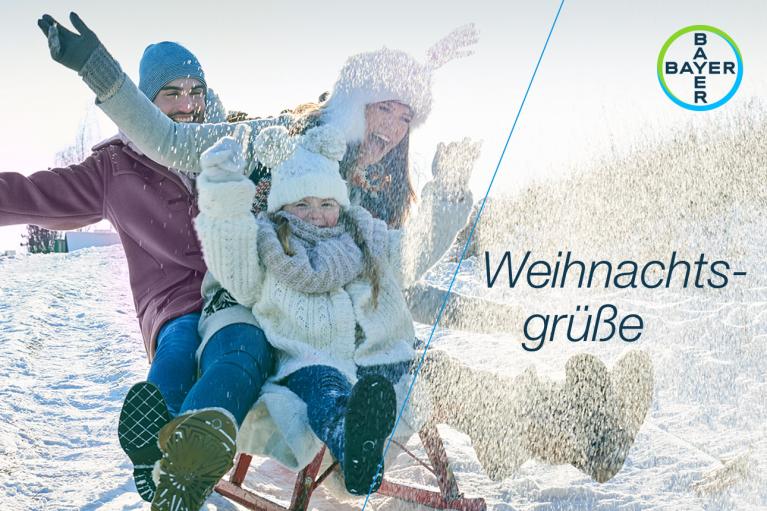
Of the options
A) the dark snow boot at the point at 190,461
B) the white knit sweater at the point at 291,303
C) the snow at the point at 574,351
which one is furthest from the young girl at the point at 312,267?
the snow at the point at 574,351

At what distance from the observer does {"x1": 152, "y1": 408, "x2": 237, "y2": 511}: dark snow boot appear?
155 centimetres

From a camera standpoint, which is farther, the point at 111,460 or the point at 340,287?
the point at 111,460

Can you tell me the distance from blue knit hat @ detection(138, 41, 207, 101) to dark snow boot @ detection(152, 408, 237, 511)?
1.18m

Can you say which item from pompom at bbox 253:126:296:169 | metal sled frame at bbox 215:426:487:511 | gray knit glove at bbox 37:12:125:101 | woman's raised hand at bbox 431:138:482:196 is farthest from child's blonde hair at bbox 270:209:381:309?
gray knit glove at bbox 37:12:125:101

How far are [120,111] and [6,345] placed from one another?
290cm

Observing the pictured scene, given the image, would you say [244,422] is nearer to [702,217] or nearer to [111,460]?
[111,460]

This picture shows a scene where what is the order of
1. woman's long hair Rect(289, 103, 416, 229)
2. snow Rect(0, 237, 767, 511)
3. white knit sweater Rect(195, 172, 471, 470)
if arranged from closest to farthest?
white knit sweater Rect(195, 172, 471, 470)
woman's long hair Rect(289, 103, 416, 229)
snow Rect(0, 237, 767, 511)

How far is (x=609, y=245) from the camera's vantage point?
6.34 metres

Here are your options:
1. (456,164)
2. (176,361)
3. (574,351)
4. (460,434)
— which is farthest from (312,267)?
(574,351)

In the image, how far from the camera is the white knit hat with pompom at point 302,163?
6.77ft

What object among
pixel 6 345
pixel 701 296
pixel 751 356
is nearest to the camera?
pixel 6 345

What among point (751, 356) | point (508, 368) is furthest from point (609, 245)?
point (508, 368)

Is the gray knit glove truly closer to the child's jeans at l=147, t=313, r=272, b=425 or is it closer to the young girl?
the young girl

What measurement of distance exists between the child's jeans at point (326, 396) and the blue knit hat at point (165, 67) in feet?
3.34
